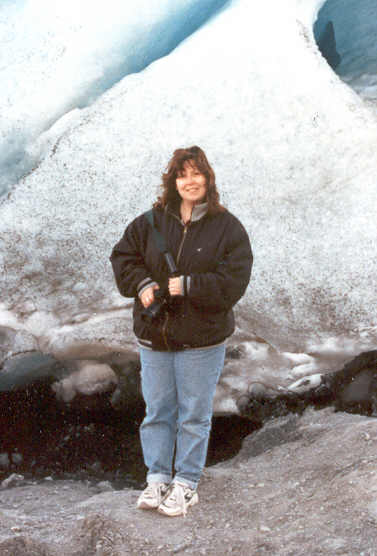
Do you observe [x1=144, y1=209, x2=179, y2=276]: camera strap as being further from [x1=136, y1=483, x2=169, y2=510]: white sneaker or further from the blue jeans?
[x1=136, y1=483, x2=169, y2=510]: white sneaker

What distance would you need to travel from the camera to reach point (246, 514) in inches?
85.9

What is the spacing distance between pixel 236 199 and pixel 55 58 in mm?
1489

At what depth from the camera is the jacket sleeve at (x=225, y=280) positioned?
193 centimetres

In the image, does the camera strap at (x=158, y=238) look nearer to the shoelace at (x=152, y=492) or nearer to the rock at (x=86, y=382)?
the shoelace at (x=152, y=492)

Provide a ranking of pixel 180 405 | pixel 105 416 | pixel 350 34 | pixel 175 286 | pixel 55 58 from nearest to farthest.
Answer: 1. pixel 175 286
2. pixel 180 405
3. pixel 105 416
4. pixel 55 58
5. pixel 350 34

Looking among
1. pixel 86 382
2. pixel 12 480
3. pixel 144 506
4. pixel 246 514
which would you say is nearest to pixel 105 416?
pixel 86 382

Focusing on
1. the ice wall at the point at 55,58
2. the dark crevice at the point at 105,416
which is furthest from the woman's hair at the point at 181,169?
the ice wall at the point at 55,58

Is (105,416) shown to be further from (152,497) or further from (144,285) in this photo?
(144,285)

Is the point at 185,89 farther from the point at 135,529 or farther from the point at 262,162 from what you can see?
the point at 135,529

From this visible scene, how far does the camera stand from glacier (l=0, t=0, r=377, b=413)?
10.8 ft

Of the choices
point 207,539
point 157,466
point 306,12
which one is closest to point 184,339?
point 157,466

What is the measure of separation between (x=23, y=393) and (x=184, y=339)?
5.70 feet

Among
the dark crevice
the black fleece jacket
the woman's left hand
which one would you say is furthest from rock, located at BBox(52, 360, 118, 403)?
the woman's left hand

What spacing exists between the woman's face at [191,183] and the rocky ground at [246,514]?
4.14 ft
